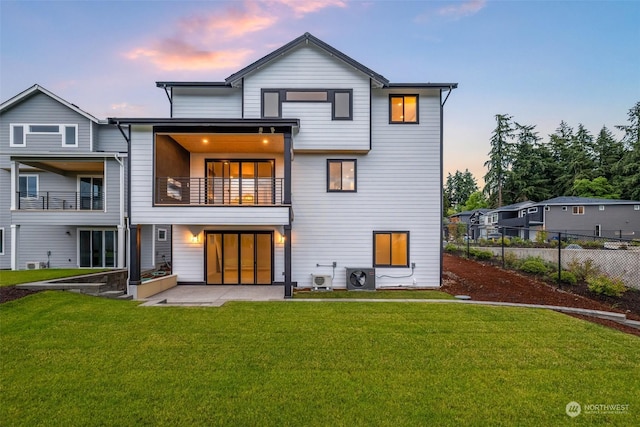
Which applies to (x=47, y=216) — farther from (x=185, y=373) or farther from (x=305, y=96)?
(x=185, y=373)

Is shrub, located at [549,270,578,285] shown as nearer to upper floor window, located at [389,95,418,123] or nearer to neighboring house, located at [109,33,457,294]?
neighboring house, located at [109,33,457,294]

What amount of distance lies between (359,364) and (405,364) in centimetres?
67

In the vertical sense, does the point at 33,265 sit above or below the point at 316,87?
below

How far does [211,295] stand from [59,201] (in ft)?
36.4

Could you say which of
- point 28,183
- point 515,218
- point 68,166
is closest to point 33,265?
point 28,183

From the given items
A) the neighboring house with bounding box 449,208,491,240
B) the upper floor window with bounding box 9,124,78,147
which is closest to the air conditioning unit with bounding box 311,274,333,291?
the upper floor window with bounding box 9,124,78,147

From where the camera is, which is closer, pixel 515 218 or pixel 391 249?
pixel 391 249

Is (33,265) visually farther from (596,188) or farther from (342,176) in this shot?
(596,188)

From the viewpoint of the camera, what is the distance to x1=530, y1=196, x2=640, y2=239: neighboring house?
91.6 feet

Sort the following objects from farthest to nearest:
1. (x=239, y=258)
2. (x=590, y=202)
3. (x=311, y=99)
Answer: (x=590, y=202)
(x=239, y=258)
(x=311, y=99)

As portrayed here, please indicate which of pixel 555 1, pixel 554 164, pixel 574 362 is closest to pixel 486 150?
pixel 554 164

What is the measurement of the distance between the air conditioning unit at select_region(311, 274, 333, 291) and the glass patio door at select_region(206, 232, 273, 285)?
6.33ft

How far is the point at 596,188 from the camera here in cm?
3672

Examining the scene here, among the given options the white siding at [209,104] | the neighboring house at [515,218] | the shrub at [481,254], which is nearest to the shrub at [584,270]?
the shrub at [481,254]
